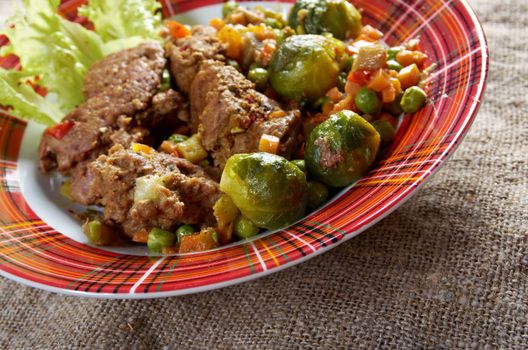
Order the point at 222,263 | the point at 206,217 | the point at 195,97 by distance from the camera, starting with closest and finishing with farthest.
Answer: the point at 222,263
the point at 206,217
the point at 195,97

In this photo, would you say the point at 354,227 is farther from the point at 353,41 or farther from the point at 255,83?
the point at 353,41

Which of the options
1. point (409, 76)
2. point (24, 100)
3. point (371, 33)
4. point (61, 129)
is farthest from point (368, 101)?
point (24, 100)

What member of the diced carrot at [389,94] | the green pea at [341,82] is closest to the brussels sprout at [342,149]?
the diced carrot at [389,94]

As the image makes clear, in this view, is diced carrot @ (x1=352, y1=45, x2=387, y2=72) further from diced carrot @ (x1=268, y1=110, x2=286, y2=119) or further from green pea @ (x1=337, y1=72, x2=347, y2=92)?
diced carrot @ (x1=268, y1=110, x2=286, y2=119)

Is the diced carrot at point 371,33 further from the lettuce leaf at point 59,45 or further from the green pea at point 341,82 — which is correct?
the lettuce leaf at point 59,45

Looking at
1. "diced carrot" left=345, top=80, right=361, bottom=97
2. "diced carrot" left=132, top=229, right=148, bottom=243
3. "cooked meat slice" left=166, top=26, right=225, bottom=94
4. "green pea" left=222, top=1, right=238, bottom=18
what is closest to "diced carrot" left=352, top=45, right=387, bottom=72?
"diced carrot" left=345, top=80, right=361, bottom=97

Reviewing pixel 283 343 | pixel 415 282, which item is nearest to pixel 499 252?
pixel 415 282
